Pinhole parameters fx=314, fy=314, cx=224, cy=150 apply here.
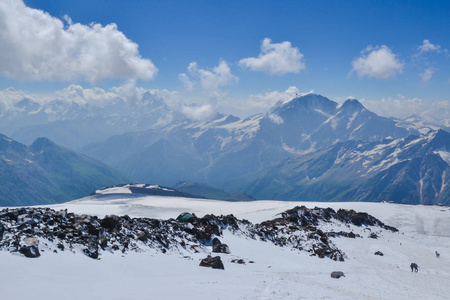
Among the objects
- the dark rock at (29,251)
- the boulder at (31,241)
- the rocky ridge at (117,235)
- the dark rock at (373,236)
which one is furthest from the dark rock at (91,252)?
the dark rock at (373,236)

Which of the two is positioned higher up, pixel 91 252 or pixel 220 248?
pixel 91 252

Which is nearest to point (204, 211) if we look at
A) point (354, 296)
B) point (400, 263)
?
point (400, 263)

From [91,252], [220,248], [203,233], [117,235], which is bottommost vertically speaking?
[220,248]

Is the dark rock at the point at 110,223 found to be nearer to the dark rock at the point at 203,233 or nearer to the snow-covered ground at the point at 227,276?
the snow-covered ground at the point at 227,276

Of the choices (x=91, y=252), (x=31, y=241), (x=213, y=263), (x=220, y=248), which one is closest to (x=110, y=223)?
(x=91, y=252)

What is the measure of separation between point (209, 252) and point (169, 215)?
86.0m

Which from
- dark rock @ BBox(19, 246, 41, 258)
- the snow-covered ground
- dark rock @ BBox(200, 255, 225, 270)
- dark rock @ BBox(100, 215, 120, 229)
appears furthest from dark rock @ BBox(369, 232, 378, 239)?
dark rock @ BBox(19, 246, 41, 258)

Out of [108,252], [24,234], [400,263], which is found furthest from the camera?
[400,263]

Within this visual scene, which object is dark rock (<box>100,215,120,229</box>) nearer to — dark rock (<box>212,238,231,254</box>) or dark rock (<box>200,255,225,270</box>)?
dark rock (<box>200,255,225,270</box>)

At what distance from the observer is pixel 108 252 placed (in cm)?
2286

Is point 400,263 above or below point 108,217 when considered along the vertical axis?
below

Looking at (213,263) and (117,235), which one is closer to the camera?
(213,263)

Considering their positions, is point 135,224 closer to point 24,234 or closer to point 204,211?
point 24,234

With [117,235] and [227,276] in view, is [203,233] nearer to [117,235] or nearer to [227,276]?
[117,235]
